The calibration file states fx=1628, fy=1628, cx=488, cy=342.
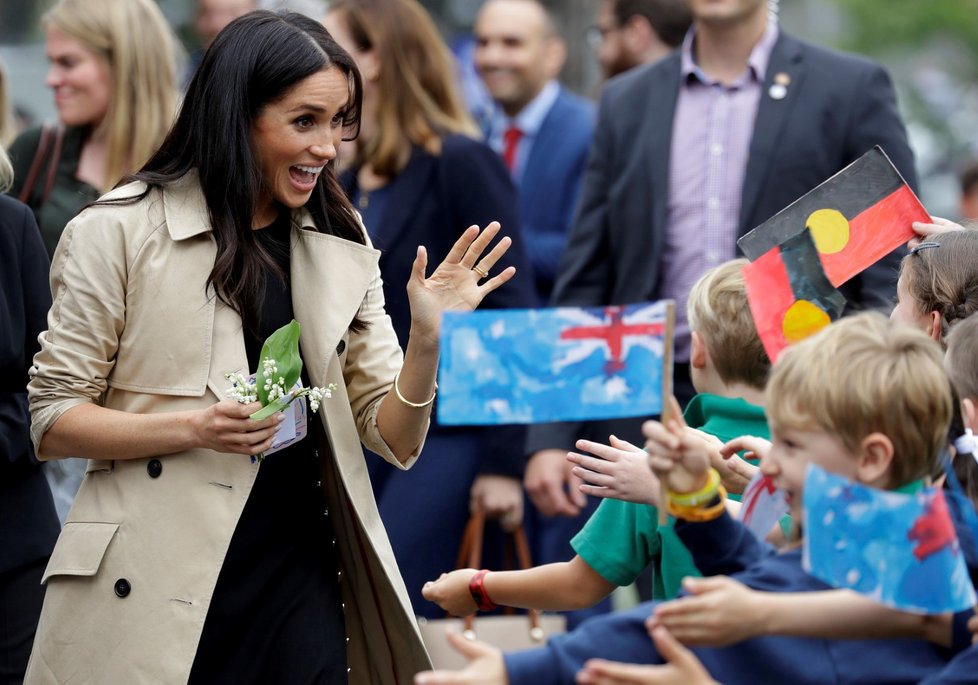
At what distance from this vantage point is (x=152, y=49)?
573 cm

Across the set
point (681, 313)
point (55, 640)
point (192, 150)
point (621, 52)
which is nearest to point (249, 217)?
point (192, 150)

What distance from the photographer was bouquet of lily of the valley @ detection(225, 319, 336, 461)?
11.2 feet

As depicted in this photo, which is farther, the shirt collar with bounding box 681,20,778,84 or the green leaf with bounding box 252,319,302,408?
the shirt collar with bounding box 681,20,778,84

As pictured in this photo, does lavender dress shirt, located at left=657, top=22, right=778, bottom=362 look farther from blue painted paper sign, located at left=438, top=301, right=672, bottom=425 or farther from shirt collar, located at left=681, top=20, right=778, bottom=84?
blue painted paper sign, located at left=438, top=301, right=672, bottom=425

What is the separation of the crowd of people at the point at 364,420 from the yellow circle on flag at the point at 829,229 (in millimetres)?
209

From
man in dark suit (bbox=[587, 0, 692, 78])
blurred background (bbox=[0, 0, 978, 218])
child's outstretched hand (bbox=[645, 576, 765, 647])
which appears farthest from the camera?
blurred background (bbox=[0, 0, 978, 218])

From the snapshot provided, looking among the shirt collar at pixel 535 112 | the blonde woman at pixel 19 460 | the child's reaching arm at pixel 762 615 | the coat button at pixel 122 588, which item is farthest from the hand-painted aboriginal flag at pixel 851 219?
the shirt collar at pixel 535 112

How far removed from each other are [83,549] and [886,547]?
1797 mm

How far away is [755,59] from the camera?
18.5 ft

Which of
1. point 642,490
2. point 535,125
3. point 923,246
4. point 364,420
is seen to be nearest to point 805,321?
point 642,490

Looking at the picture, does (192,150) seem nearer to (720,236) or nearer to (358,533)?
(358,533)

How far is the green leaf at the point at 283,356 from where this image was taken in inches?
135

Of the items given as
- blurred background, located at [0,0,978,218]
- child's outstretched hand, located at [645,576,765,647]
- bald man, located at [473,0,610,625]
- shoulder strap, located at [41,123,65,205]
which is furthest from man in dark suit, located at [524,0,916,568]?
blurred background, located at [0,0,978,218]

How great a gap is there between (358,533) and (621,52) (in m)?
4.43
